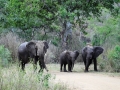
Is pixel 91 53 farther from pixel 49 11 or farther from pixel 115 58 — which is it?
pixel 49 11

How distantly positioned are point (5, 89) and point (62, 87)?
113 inches

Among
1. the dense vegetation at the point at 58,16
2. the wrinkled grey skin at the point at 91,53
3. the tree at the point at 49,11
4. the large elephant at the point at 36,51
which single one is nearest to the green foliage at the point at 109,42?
the dense vegetation at the point at 58,16

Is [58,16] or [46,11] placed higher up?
[46,11]

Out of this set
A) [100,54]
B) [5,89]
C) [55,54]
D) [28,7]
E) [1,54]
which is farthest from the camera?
[55,54]

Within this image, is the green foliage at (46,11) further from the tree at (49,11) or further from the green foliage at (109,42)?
the green foliage at (109,42)

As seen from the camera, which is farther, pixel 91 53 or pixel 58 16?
pixel 91 53

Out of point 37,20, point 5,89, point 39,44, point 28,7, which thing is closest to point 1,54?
point 39,44

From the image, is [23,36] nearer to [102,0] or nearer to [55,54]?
[55,54]

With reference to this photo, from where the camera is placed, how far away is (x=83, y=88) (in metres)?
11.7

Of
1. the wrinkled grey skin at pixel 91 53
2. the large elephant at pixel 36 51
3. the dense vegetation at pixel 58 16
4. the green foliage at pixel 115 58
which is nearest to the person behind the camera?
the large elephant at pixel 36 51

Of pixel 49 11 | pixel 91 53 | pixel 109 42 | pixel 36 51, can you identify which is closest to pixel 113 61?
pixel 91 53

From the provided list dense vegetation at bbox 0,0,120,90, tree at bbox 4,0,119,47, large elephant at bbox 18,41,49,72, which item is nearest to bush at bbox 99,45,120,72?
dense vegetation at bbox 0,0,120,90

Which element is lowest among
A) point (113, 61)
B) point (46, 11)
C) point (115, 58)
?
point (113, 61)

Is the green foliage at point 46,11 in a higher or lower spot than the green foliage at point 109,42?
higher
